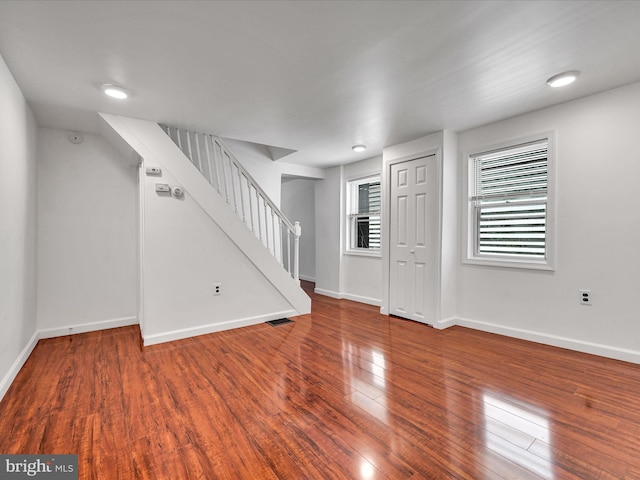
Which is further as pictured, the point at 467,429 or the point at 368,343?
the point at 368,343

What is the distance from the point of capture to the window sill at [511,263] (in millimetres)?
3206

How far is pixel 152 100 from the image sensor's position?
9.46 feet

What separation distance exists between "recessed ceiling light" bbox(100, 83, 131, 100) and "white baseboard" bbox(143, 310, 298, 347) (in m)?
2.36

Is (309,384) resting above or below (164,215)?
below

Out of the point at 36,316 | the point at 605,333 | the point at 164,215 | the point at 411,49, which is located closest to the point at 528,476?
the point at 605,333

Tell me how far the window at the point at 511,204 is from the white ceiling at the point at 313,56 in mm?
519

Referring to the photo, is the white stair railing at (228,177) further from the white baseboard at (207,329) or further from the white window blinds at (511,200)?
the white window blinds at (511,200)

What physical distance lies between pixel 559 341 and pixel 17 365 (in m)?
4.96

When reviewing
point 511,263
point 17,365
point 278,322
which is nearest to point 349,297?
point 278,322

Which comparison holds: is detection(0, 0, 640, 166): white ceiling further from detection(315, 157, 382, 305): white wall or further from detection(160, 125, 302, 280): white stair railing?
detection(315, 157, 382, 305): white wall

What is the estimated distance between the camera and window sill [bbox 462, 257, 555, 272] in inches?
126

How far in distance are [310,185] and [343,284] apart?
2.86 m

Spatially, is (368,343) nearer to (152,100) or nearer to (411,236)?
(411,236)

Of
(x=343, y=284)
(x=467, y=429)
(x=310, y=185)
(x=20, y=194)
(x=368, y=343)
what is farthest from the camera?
(x=310, y=185)
